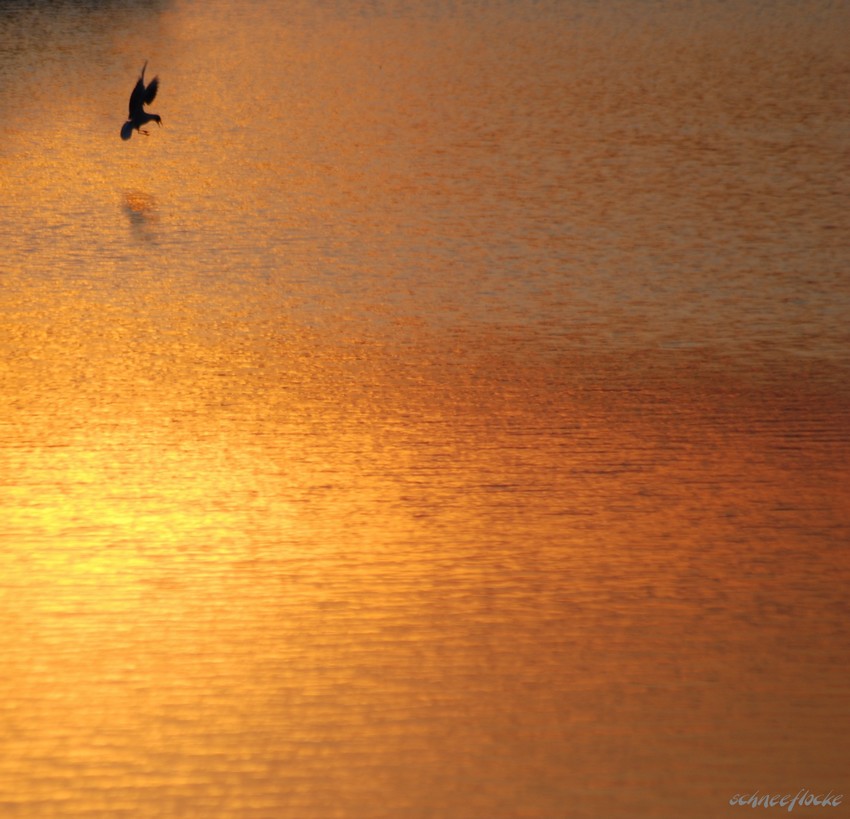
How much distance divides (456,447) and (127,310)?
1.00 meters

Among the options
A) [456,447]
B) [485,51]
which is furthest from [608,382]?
[485,51]

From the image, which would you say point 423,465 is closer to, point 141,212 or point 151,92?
point 141,212

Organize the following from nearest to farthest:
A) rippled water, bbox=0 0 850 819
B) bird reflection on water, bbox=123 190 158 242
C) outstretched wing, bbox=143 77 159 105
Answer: rippled water, bbox=0 0 850 819 → bird reflection on water, bbox=123 190 158 242 → outstretched wing, bbox=143 77 159 105

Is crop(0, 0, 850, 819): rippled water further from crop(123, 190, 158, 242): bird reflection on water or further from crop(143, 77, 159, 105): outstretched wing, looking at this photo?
crop(143, 77, 159, 105): outstretched wing

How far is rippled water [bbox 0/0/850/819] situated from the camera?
1.52m

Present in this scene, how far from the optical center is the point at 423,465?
87.9 inches

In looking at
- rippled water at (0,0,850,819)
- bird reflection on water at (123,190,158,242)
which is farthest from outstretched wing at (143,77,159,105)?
bird reflection on water at (123,190,158,242)

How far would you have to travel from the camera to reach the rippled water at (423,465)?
4.98ft

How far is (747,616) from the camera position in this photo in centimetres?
179

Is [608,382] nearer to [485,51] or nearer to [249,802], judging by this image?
[249,802]

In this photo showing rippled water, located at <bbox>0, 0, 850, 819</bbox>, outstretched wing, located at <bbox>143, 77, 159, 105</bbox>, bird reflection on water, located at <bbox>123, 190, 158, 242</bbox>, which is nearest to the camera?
rippled water, located at <bbox>0, 0, 850, 819</bbox>

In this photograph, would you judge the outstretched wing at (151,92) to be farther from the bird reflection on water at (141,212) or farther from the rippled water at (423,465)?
the bird reflection on water at (141,212)

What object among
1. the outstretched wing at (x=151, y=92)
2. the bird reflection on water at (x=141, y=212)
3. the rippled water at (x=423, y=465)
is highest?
the outstretched wing at (x=151, y=92)

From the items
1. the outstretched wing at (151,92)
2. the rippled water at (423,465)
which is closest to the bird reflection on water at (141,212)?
the rippled water at (423,465)
